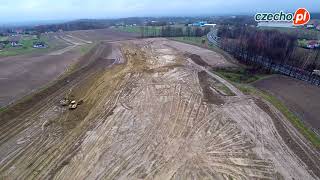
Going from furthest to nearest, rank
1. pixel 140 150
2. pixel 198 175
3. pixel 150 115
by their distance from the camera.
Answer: pixel 150 115, pixel 140 150, pixel 198 175

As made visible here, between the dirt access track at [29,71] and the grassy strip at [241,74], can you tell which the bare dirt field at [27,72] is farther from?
the grassy strip at [241,74]

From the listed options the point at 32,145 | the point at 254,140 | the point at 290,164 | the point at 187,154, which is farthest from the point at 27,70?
the point at 290,164

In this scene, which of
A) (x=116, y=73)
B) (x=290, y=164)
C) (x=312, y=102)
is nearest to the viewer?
(x=290, y=164)

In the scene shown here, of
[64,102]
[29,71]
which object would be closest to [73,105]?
[64,102]

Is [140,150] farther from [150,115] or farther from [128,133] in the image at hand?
[150,115]

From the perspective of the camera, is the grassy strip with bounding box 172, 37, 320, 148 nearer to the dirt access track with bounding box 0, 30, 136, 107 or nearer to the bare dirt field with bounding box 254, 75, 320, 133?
the bare dirt field with bounding box 254, 75, 320, 133

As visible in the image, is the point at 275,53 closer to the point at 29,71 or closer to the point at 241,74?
the point at 241,74

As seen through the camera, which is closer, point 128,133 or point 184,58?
point 128,133
